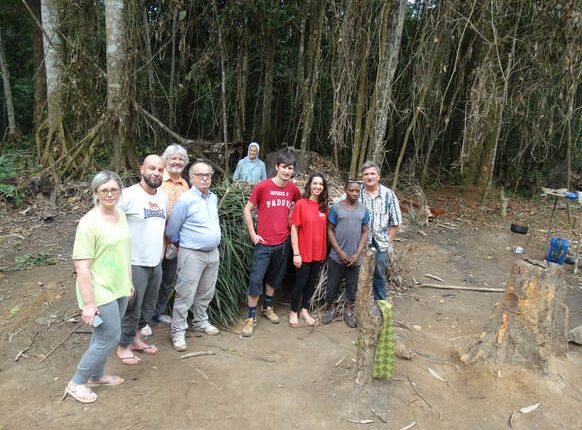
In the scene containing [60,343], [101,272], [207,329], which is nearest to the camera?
[101,272]

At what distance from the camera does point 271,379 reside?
300 cm

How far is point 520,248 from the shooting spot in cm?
611

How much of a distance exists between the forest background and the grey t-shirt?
6.99 feet

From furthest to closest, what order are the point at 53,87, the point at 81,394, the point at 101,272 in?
the point at 53,87
the point at 81,394
the point at 101,272

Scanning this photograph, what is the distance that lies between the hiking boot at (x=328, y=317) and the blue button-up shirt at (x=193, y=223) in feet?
4.60

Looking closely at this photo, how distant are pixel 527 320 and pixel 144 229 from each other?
9.20 ft

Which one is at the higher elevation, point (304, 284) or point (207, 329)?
point (304, 284)

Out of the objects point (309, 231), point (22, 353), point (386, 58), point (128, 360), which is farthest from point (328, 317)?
point (386, 58)

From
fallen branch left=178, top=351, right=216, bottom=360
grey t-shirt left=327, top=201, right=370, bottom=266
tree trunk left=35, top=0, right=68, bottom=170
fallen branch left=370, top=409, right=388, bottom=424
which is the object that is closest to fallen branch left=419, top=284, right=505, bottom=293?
grey t-shirt left=327, top=201, right=370, bottom=266

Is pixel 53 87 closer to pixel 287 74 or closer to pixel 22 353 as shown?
pixel 287 74

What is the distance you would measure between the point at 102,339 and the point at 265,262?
58.3 inches

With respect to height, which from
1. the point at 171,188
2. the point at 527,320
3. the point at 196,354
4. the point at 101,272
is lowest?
the point at 196,354

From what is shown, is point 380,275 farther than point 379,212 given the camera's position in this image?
Yes

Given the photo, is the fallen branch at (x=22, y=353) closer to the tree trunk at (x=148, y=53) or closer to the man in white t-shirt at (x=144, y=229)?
the man in white t-shirt at (x=144, y=229)
